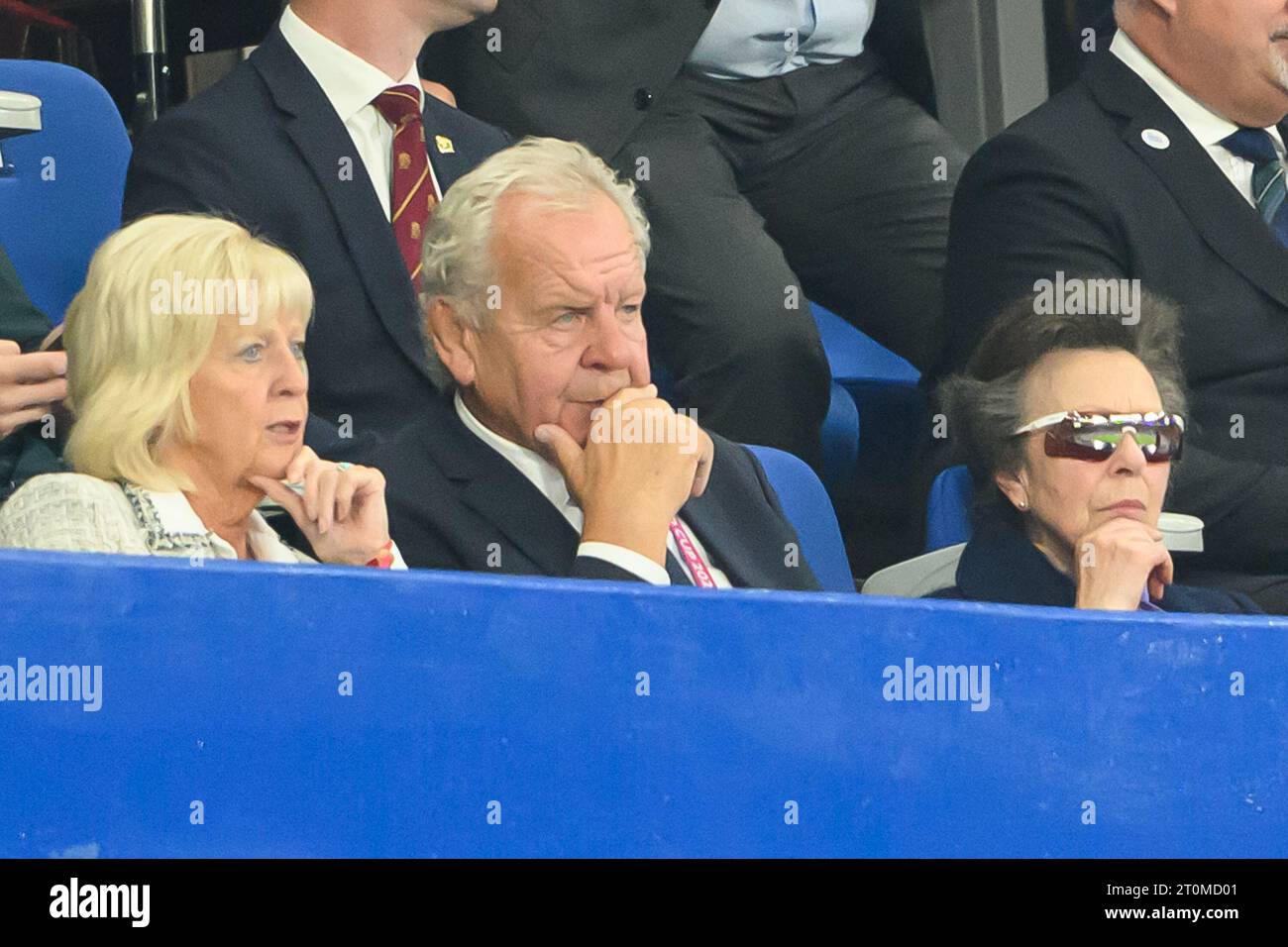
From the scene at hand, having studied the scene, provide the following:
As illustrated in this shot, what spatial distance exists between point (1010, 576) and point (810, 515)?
0.76 ft

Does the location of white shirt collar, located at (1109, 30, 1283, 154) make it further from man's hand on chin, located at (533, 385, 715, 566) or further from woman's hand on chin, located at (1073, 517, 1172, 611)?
man's hand on chin, located at (533, 385, 715, 566)

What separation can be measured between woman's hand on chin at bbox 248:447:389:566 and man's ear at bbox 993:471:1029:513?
1.86ft

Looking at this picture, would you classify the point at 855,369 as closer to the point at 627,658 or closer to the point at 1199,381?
the point at 1199,381

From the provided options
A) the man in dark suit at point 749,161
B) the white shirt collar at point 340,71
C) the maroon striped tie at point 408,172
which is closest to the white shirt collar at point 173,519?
the maroon striped tie at point 408,172

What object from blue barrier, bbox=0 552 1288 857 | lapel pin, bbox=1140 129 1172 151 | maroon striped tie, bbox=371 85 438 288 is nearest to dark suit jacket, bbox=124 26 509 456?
maroon striped tie, bbox=371 85 438 288

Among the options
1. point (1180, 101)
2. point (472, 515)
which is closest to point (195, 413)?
point (472, 515)

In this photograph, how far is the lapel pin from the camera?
83.1 inches

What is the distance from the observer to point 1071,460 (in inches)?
70.9

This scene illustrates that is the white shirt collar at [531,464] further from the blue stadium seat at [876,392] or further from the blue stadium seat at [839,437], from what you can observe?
the blue stadium seat at [876,392]

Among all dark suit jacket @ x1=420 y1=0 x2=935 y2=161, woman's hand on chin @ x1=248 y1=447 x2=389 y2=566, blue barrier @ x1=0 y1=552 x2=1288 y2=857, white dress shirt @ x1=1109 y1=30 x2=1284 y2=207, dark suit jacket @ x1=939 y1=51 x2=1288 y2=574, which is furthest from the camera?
dark suit jacket @ x1=420 y1=0 x2=935 y2=161

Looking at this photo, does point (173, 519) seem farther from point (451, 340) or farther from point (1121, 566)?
point (1121, 566)

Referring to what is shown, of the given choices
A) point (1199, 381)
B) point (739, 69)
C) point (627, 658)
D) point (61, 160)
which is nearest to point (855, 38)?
point (739, 69)

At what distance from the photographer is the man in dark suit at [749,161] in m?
2.18

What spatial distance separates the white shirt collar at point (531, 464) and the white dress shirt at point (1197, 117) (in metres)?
0.84
